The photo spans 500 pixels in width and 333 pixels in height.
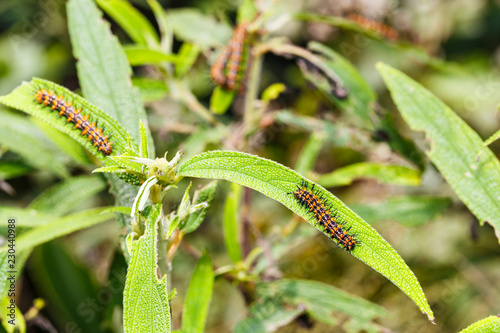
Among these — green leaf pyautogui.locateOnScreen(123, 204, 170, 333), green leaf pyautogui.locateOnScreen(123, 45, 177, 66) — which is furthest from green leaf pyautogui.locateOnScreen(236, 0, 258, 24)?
green leaf pyautogui.locateOnScreen(123, 204, 170, 333)

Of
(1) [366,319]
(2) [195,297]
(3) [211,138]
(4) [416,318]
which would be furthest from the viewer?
(4) [416,318]

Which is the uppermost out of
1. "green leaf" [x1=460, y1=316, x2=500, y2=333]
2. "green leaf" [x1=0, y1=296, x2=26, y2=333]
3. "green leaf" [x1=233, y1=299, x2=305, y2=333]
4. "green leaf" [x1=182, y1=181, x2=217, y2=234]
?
"green leaf" [x1=182, y1=181, x2=217, y2=234]

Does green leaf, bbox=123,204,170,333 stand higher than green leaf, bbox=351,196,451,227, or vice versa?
green leaf, bbox=351,196,451,227

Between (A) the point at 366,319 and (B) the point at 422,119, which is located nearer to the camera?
(B) the point at 422,119

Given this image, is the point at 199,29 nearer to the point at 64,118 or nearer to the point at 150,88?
the point at 150,88

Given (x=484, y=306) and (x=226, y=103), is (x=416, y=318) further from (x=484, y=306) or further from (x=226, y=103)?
(x=226, y=103)

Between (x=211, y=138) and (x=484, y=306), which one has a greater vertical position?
(x=211, y=138)

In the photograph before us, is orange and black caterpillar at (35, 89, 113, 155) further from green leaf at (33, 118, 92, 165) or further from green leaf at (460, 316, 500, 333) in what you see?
green leaf at (460, 316, 500, 333)

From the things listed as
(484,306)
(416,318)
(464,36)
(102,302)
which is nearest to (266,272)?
(102,302)

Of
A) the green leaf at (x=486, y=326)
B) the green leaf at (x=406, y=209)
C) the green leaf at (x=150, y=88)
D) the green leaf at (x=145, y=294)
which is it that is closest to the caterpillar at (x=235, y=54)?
the green leaf at (x=150, y=88)
